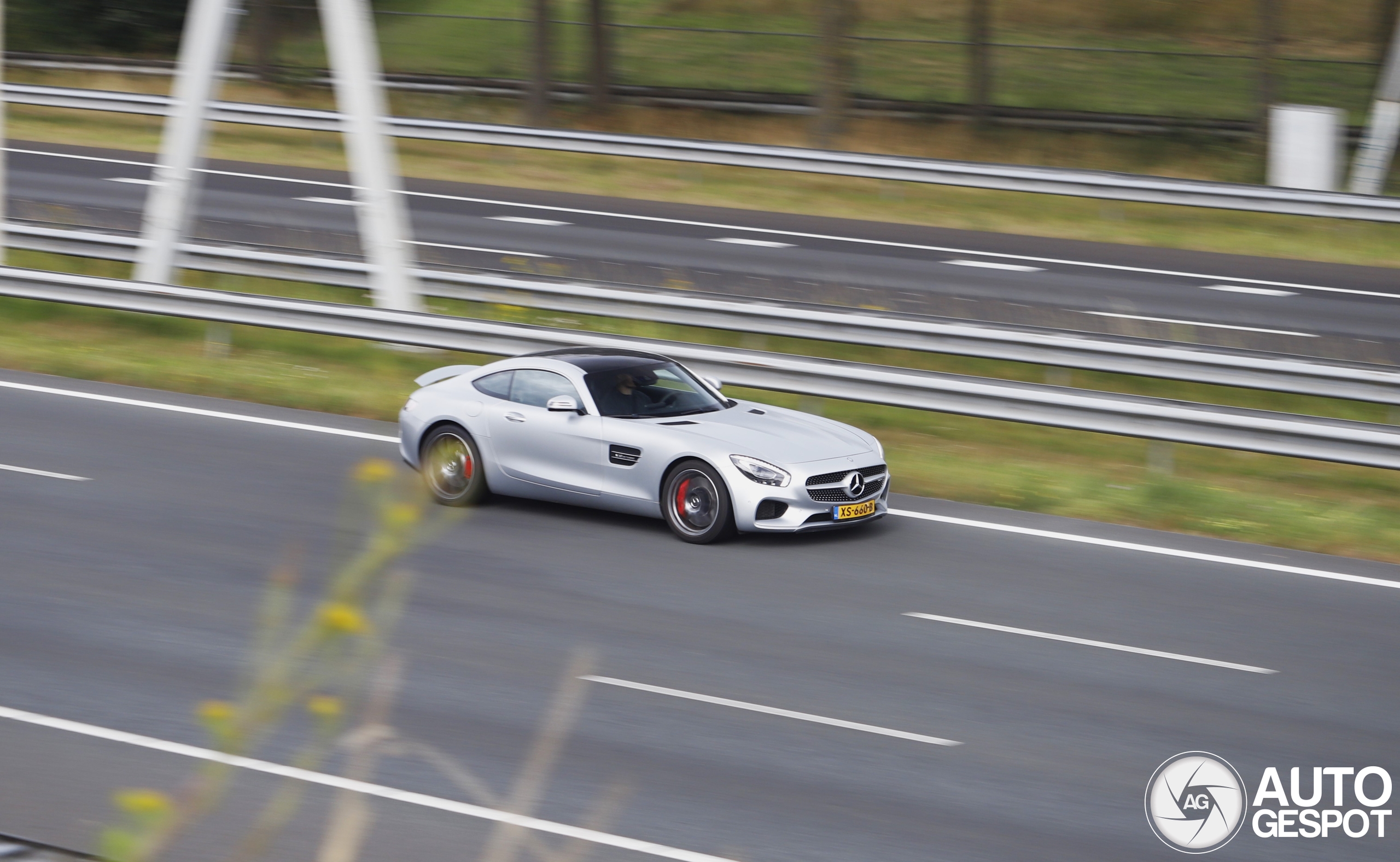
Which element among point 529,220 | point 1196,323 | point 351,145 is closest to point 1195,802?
point 1196,323

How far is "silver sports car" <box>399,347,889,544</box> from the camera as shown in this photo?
1109cm

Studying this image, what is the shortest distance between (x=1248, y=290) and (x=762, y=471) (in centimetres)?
1292

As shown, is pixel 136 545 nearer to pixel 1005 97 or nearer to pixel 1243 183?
pixel 1243 183

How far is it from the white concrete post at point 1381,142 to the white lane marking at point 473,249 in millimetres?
13854

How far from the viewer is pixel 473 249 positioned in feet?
72.7

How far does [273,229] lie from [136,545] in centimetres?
1321

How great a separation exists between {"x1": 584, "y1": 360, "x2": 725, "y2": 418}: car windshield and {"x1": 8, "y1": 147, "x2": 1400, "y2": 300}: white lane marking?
1198 cm

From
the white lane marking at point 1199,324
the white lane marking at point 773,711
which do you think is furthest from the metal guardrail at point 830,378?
the white lane marking at point 773,711

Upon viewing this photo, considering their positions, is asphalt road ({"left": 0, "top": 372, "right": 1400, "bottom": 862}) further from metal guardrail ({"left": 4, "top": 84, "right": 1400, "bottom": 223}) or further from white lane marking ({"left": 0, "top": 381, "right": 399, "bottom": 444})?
metal guardrail ({"left": 4, "top": 84, "right": 1400, "bottom": 223})

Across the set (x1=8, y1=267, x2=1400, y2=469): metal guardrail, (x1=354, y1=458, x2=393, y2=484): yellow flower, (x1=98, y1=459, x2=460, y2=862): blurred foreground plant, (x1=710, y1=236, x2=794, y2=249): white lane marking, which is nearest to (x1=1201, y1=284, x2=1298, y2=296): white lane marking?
(x1=710, y1=236, x2=794, y2=249): white lane marking

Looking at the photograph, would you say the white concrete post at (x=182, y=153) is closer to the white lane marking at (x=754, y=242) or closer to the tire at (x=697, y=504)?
the white lane marking at (x=754, y=242)

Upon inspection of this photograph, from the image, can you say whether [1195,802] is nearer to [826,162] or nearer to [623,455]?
[623,455]

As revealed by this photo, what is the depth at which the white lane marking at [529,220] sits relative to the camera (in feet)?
81.1

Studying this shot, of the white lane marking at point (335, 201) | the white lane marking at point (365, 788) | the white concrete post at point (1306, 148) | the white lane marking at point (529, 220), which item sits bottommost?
the white lane marking at point (365, 788)
